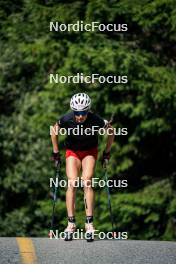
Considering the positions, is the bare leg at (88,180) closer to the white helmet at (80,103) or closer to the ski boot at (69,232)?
the ski boot at (69,232)

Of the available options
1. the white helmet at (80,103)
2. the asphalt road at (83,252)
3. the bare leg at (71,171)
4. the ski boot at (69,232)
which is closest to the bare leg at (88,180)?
the bare leg at (71,171)

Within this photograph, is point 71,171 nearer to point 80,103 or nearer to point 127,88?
point 80,103

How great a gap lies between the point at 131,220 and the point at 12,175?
6.24 metres

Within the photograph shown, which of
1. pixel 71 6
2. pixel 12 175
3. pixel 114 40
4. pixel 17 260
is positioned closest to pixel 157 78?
pixel 114 40

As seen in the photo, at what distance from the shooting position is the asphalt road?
8.66 meters

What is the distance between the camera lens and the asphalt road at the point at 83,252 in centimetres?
866

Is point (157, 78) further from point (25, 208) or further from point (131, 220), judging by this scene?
point (25, 208)

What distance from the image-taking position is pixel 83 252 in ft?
30.5

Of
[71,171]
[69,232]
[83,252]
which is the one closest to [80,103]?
[71,171]

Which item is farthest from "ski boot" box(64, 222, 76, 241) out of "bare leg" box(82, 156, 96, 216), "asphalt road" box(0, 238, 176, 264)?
"bare leg" box(82, 156, 96, 216)

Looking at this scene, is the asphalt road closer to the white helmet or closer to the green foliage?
the white helmet

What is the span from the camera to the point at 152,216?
2069cm

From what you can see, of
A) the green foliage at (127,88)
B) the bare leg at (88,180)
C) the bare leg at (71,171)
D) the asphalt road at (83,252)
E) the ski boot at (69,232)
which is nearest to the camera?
the asphalt road at (83,252)

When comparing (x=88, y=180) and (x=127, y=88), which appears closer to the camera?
(x=88, y=180)
